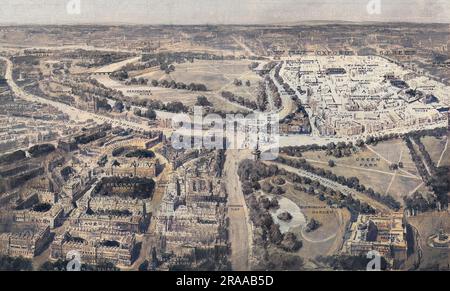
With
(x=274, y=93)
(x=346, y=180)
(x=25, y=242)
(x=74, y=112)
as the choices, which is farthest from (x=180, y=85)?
(x=25, y=242)

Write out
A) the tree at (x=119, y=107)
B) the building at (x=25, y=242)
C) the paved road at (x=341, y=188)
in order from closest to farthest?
1. the building at (x=25, y=242)
2. the paved road at (x=341, y=188)
3. the tree at (x=119, y=107)

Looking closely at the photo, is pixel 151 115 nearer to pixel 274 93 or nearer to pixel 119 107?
pixel 119 107

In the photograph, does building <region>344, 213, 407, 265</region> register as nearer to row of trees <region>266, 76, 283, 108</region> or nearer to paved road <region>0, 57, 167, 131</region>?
row of trees <region>266, 76, 283, 108</region>

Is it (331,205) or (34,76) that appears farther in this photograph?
(34,76)

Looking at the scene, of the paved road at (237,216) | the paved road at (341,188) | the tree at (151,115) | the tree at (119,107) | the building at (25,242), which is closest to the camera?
the paved road at (237,216)

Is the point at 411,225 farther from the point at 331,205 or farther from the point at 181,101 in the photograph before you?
the point at 181,101

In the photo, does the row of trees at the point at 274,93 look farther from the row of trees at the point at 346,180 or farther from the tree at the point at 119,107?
the tree at the point at 119,107

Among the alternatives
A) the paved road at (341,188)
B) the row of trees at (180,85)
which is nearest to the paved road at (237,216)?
the paved road at (341,188)
